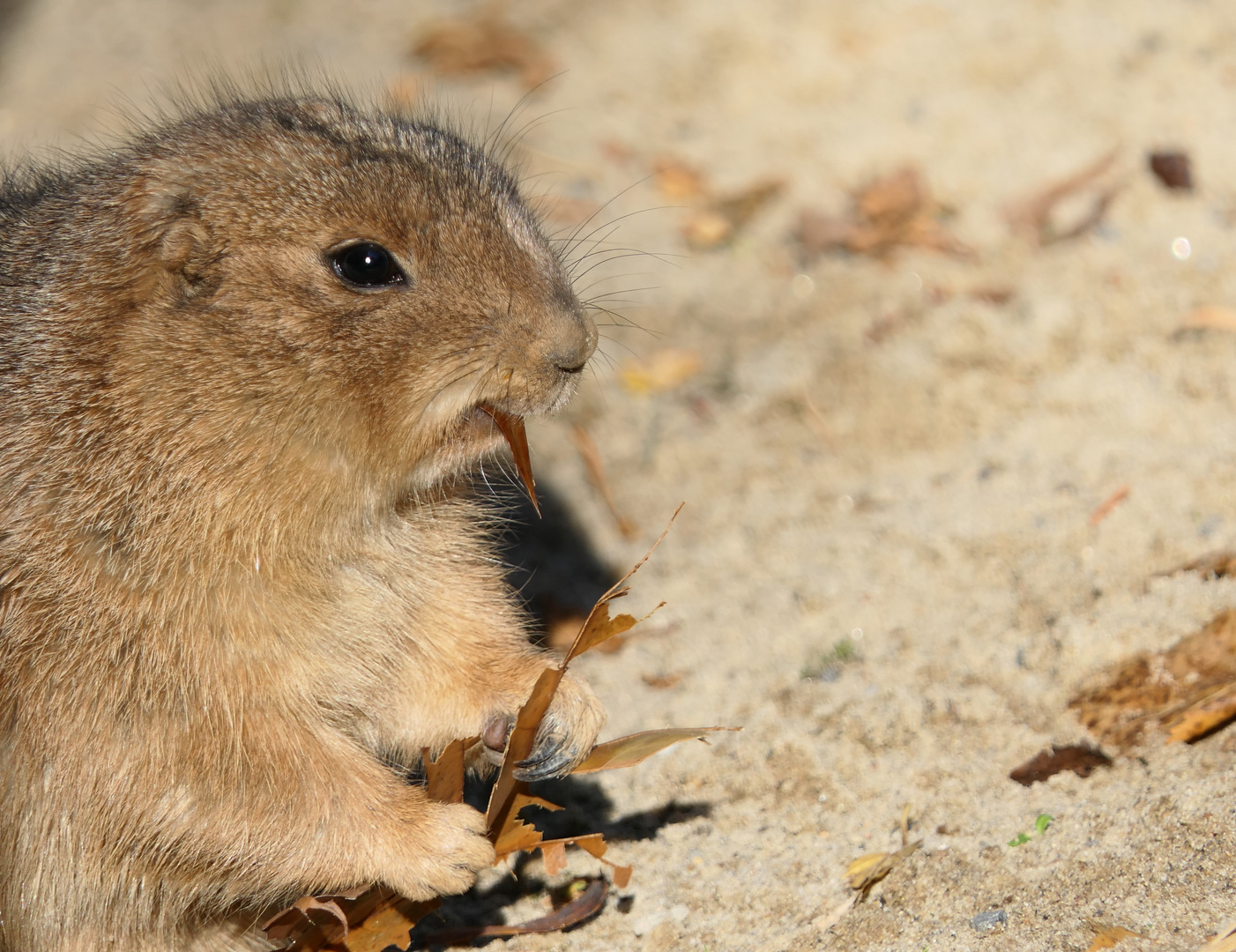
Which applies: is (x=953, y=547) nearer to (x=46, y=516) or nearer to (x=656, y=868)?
(x=656, y=868)

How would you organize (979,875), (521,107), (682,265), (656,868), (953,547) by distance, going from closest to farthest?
(979,875), (656,868), (953,547), (682,265), (521,107)

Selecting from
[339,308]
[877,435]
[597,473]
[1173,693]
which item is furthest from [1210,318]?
[339,308]

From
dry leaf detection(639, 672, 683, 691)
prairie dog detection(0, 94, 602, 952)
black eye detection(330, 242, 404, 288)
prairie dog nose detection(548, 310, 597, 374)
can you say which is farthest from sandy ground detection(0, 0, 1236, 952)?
black eye detection(330, 242, 404, 288)

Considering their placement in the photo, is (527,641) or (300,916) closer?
(300,916)

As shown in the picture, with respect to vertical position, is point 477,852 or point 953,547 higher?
point 477,852

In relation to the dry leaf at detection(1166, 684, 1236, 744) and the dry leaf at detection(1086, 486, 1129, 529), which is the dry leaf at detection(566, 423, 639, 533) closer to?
the dry leaf at detection(1086, 486, 1129, 529)

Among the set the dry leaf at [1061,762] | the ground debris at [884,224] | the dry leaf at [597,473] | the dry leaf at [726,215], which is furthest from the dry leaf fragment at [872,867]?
the dry leaf at [726,215]

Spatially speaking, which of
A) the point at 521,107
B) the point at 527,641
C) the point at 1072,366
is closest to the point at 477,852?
the point at 527,641

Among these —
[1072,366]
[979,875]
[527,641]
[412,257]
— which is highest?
[412,257]
